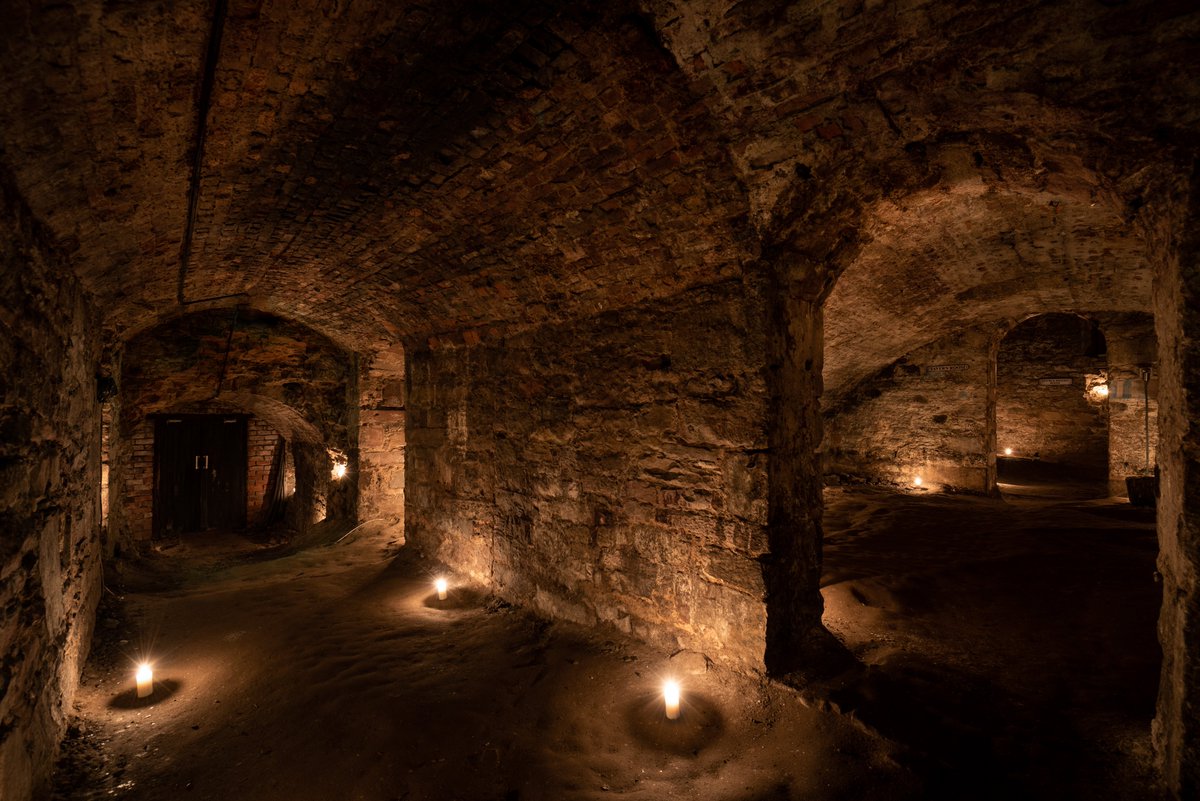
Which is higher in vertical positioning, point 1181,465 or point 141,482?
point 1181,465

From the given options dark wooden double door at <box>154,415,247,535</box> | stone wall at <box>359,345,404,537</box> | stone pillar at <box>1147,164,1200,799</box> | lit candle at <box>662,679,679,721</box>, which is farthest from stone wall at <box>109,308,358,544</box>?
stone pillar at <box>1147,164,1200,799</box>

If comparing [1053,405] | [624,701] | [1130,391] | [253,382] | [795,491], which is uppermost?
[253,382]

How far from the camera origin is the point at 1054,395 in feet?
41.1

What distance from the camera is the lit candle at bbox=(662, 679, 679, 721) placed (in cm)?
300

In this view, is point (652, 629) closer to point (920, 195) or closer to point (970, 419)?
point (920, 195)

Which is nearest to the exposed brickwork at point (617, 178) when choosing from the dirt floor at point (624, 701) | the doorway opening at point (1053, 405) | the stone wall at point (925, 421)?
the dirt floor at point (624, 701)

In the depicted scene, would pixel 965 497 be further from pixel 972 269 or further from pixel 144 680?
pixel 144 680

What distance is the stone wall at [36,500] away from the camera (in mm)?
2133

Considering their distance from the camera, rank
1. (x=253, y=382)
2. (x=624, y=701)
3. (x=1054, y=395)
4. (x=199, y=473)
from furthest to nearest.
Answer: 1. (x=1054, y=395)
2. (x=199, y=473)
3. (x=253, y=382)
4. (x=624, y=701)

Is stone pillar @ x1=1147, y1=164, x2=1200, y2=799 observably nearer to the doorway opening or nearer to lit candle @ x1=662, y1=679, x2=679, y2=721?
lit candle @ x1=662, y1=679, x2=679, y2=721

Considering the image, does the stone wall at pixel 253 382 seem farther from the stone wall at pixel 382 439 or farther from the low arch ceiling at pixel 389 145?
the low arch ceiling at pixel 389 145

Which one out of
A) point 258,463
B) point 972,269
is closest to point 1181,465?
point 972,269

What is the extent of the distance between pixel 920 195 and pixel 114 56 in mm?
3335

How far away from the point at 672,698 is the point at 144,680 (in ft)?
10.4
